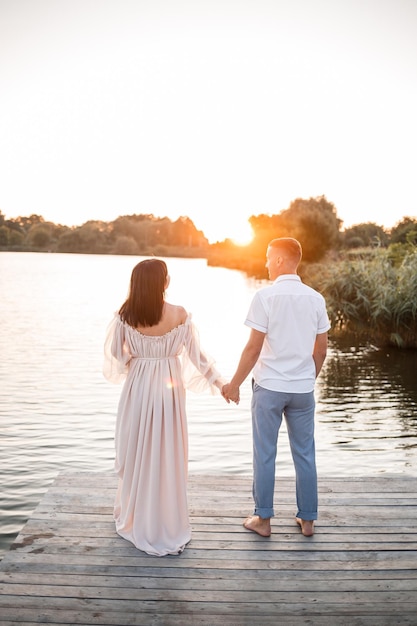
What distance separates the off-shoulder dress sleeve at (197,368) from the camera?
4004 mm

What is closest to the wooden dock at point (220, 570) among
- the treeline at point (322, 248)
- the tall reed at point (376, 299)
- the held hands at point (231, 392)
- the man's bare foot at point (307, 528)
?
the man's bare foot at point (307, 528)

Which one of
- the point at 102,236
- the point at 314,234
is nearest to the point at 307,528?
the point at 314,234

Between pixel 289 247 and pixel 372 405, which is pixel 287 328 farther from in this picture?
pixel 372 405

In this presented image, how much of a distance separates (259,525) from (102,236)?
431 ft

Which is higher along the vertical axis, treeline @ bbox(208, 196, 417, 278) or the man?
treeline @ bbox(208, 196, 417, 278)

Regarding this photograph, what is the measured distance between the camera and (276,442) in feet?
12.6

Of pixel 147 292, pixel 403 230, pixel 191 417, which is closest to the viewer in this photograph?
pixel 147 292

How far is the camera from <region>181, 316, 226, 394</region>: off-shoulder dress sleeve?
158 inches

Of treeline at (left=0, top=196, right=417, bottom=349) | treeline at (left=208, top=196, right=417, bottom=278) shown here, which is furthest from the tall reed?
treeline at (left=208, top=196, right=417, bottom=278)

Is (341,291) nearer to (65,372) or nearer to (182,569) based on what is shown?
(65,372)

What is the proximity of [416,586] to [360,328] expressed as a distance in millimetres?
13211

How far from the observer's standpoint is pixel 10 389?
11.2 metres

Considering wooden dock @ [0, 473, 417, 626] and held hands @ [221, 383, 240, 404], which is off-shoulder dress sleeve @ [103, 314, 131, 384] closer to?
held hands @ [221, 383, 240, 404]

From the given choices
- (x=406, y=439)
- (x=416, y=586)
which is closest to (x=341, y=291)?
(x=406, y=439)
